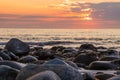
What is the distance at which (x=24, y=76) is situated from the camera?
7957mm

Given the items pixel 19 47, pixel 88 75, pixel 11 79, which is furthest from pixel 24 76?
pixel 19 47

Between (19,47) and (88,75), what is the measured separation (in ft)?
43.3

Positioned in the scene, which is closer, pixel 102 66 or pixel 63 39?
pixel 102 66

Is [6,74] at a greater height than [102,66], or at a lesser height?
greater

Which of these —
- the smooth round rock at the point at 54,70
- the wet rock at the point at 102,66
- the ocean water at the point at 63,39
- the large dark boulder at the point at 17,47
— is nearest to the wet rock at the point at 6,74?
the smooth round rock at the point at 54,70

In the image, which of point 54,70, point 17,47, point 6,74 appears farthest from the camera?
point 17,47

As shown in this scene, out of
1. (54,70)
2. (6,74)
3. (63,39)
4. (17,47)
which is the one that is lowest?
(63,39)

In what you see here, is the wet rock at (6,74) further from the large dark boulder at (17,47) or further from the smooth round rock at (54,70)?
the large dark boulder at (17,47)

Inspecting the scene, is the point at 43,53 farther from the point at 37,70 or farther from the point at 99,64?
the point at 37,70

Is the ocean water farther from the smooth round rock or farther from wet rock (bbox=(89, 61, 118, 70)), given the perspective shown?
the smooth round rock

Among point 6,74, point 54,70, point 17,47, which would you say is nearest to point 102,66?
point 6,74

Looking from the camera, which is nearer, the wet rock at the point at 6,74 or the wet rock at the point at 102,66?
the wet rock at the point at 6,74

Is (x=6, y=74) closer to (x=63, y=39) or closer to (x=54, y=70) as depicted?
(x=54, y=70)

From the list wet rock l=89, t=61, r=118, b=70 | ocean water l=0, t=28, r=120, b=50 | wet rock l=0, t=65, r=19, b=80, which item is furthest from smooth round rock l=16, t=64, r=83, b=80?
ocean water l=0, t=28, r=120, b=50
